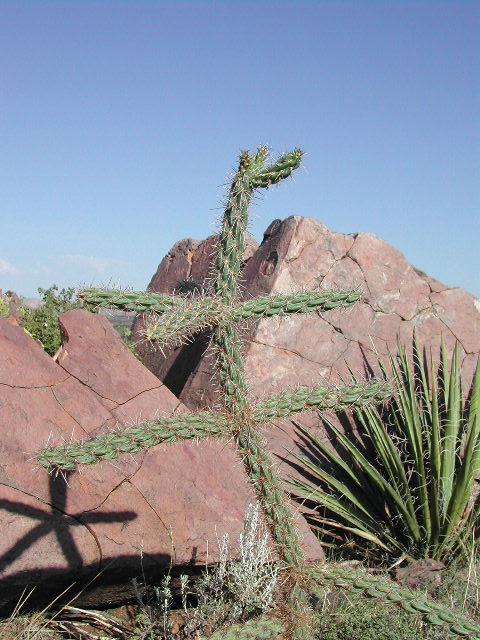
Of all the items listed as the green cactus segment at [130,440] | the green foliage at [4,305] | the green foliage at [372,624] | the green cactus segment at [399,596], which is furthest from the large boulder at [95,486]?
the green foliage at [4,305]

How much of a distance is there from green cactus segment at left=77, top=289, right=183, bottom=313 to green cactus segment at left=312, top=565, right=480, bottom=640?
145cm

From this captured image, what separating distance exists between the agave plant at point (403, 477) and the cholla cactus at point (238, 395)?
1.73 m

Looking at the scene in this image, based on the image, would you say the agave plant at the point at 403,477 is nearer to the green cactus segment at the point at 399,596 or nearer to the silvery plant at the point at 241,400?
the green cactus segment at the point at 399,596

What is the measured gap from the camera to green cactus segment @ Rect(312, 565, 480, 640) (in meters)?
3.21

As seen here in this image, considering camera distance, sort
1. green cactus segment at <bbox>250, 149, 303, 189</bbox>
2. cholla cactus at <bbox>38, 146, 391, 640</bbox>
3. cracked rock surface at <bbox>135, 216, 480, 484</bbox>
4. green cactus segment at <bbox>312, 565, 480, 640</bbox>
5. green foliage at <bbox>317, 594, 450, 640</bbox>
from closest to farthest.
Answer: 1. cholla cactus at <bbox>38, 146, 391, 640</bbox>
2. green cactus segment at <bbox>312, 565, 480, 640</bbox>
3. green cactus segment at <bbox>250, 149, 303, 189</bbox>
4. green foliage at <bbox>317, 594, 450, 640</bbox>
5. cracked rock surface at <bbox>135, 216, 480, 484</bbox>

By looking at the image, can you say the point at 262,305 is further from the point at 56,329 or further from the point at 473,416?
the point at 56,329

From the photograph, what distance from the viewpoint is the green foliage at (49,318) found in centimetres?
649

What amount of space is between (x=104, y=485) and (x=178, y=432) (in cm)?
123

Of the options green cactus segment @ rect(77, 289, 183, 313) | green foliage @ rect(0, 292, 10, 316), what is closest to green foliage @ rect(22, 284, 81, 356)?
green foliage @ rect(0, 292, 10, 316)

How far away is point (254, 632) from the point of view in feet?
10.4

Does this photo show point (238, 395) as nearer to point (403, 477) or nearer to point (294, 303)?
point (294, 303)

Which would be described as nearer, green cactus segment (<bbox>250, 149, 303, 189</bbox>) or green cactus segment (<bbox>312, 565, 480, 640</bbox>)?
green cactus segment (<bbox>312, 565, 480, 640</bbox>)

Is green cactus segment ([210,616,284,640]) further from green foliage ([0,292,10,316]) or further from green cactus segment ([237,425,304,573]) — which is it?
green foliage ([0,292,10,316])

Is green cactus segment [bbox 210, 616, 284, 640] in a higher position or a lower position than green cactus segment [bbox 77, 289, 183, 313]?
lower
